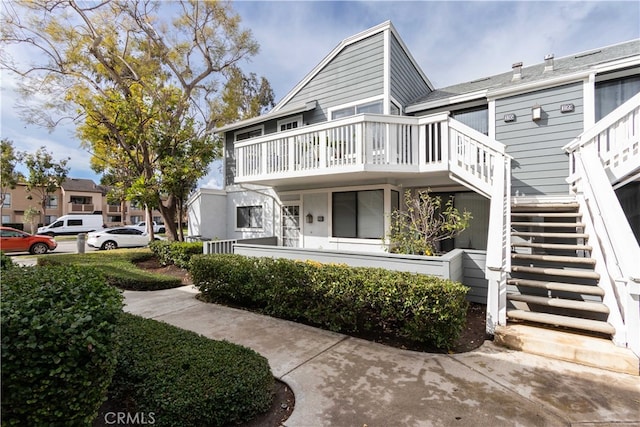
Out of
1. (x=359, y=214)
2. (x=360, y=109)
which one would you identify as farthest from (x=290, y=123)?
(x=359, y=214)

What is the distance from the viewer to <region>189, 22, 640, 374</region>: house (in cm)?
413

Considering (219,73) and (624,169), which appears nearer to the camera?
(624,169)

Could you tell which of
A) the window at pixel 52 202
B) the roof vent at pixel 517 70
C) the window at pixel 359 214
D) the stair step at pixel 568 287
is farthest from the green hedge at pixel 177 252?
the window at pixel 52 202

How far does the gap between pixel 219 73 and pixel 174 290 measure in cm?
1248

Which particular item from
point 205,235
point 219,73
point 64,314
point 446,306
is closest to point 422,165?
point 446,306

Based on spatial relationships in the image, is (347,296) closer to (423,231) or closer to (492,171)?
(423,231)

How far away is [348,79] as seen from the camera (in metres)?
9.12

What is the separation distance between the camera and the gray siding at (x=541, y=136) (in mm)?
6484

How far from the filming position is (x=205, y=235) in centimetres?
1162

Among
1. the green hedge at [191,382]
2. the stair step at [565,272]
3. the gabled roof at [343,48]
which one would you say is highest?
the gabled roof at [343,48]

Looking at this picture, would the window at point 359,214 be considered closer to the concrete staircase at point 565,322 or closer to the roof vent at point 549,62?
the concrete staircase at point 565,322

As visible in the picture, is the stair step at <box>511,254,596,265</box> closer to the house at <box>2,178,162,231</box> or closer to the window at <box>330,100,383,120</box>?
the window at <box>330,100,383,120</box>

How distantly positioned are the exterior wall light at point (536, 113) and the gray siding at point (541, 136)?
0.09 metres

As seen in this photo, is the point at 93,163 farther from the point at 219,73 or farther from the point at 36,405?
the point at 36,405
